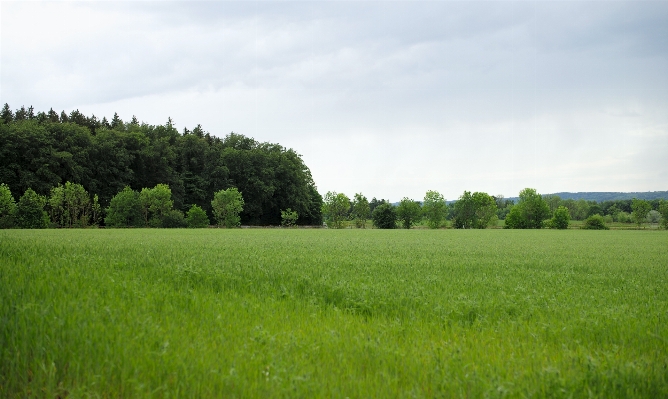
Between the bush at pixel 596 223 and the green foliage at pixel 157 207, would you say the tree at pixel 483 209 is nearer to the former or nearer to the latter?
the bush at pixel 596 223

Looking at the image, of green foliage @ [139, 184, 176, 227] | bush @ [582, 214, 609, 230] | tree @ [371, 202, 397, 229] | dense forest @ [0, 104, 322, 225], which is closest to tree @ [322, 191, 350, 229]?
dense forest @ [0, 104, 322, 225]

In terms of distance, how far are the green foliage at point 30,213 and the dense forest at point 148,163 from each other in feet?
54.0

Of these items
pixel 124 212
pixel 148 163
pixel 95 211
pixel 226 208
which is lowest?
pixel 124 212

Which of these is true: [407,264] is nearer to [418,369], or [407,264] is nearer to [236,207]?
[418,369]

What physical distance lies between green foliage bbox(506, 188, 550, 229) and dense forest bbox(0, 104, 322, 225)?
55.9 meters

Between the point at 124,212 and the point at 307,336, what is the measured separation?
232ft

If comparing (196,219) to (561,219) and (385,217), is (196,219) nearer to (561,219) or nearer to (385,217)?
(385,217)

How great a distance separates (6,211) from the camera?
55500 mm

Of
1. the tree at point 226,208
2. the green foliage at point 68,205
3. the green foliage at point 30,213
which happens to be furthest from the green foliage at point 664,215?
the green foliage at point 30,213

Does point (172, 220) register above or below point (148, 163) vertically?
below

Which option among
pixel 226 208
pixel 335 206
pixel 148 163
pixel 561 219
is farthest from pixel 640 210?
pixel 148 163

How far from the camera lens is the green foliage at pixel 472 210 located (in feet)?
393

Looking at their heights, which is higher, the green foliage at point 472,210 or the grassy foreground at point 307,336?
the green foliage at point 472,210

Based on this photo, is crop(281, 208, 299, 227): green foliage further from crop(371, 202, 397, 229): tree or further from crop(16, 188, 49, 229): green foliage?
crop(16, 188, 49, 229): green foliage
